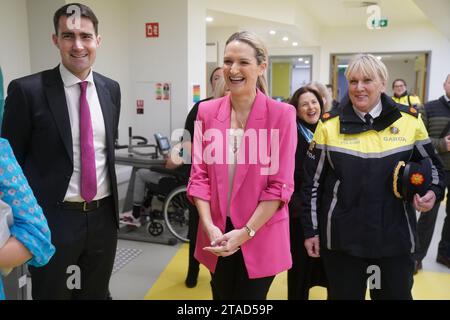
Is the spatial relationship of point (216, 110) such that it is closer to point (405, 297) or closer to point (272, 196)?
point (272, 196)

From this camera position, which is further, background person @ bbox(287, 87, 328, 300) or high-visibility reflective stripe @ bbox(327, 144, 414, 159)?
background person @ bbox(287, 87, 328, 300)

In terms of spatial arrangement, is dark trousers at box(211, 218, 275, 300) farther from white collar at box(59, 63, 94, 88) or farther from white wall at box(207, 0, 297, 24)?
white wall at box(207, 0, 297, 24)

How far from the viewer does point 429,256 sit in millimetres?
3832

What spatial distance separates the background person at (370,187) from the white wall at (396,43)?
9.51 meters

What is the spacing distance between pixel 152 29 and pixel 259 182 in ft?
A: 13.7

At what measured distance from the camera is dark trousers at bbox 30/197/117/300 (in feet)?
5.61

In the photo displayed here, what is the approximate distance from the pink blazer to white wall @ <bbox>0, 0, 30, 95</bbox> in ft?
10.2

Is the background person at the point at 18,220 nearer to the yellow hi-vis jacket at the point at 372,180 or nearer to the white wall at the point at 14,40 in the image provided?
the yellow hi-vis jacket at the point at 372,180

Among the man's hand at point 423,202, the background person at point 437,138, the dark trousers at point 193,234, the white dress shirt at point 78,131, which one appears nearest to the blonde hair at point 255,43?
the white dress shirt at point 78,131

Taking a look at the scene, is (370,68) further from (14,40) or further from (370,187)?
(14,40)

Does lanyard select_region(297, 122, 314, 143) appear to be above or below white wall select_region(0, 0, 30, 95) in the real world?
below

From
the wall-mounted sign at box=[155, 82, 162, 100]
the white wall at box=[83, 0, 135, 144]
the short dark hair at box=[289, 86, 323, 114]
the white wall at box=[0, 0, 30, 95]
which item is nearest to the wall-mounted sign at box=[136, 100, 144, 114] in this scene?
the white wall at box=[83, 0, 135, 144]

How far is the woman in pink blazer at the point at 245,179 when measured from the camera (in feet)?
4.96

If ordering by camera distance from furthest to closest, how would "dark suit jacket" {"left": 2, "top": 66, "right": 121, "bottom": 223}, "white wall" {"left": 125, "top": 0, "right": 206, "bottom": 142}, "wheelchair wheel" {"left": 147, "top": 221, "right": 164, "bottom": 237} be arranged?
"white wall" {"left": 125, "top": 0, "right": 206, "bottom": 142}
"wheelchair wheel" {"left": 147, "top": 221, "right": 164, "bottom": 237}
"dark suit jacket" {"left": 2, "top": 66, "right": 121, "bottom": 223}
